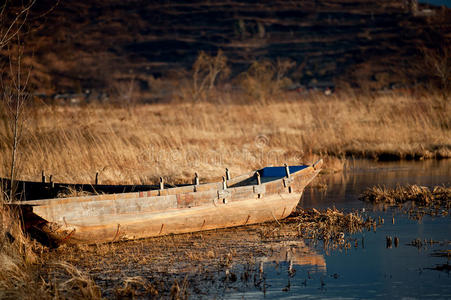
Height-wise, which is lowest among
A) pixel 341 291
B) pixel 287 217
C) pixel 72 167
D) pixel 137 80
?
pixel 341 291

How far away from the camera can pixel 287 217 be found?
34.5ft

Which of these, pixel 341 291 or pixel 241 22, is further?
pixel 241 22

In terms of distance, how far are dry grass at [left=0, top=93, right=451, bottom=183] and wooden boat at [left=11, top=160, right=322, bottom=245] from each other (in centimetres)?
258

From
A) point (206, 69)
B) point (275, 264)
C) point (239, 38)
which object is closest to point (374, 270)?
point (275, 264)

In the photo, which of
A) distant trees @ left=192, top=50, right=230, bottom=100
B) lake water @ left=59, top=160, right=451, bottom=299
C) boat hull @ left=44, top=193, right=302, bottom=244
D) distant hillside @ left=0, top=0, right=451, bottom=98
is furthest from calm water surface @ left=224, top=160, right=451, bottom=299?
distant hillside @ left=0, top=0, right=451, bottom=98

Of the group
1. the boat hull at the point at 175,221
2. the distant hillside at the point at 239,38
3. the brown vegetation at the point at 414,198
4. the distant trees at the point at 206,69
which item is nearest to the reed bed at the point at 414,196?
the brown vegetation at the point at 414,198

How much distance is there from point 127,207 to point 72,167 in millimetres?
5182

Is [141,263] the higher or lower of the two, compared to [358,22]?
lower

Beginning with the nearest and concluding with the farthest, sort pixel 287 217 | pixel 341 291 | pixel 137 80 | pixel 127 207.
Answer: pixel 341 291 → pixel 127 207 → pixel 287 217 → pixel 137 80

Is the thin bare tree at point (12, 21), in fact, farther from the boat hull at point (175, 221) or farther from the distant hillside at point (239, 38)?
the distant hillside at point (239, 38)

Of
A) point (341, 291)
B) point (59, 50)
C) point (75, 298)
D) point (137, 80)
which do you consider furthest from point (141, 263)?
point (59, 50)

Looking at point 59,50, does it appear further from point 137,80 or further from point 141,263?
point 141,263

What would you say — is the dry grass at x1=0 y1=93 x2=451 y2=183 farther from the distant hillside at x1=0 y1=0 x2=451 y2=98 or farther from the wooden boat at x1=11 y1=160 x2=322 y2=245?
the distant hillside at x1=0 y1=0 x2=451 y2=98

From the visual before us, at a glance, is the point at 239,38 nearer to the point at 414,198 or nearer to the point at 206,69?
the point at 206,69
